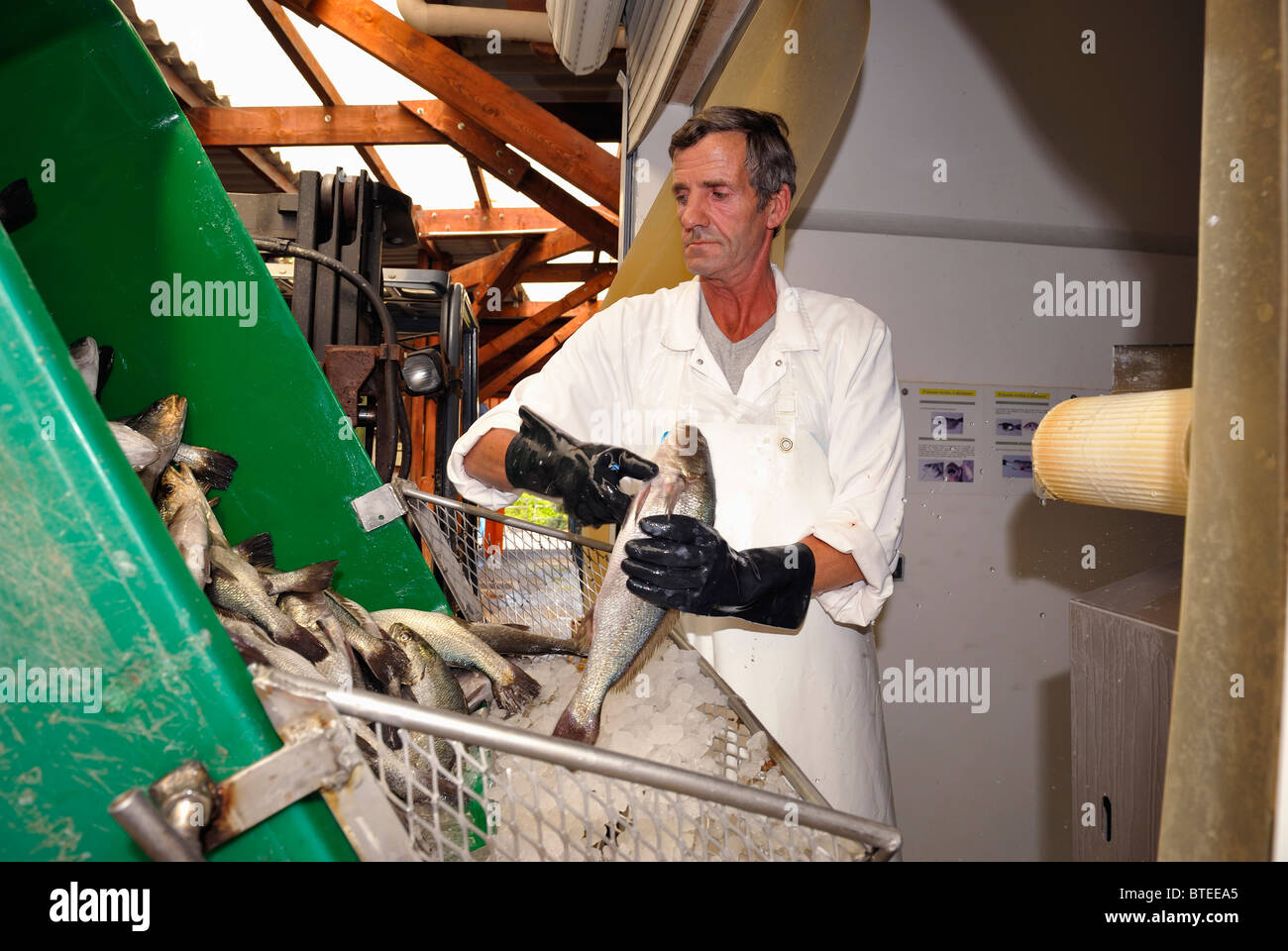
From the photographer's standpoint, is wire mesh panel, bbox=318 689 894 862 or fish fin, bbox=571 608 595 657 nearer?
wire mesh panel, bbox=318 689 894 862

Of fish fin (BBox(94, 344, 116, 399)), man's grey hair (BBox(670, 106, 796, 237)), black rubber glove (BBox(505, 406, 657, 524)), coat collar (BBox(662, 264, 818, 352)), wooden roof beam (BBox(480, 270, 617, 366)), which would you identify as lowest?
black rubber glove (BBox(505, 406, 657, 524))

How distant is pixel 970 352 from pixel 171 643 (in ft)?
8.97

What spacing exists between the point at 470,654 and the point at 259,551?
1.54ft

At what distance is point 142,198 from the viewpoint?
158 cm

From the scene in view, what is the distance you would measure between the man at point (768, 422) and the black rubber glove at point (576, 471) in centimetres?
3

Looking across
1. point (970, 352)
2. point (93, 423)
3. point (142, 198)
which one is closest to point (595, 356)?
point (142, 198)

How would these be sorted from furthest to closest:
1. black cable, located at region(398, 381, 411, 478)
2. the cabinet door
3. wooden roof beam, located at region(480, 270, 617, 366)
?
1. wooden roof beam, located at region(480, 270, 617, 366)
2. black cable, located at region(398, 381, 411, 478)
3. the cabinet door

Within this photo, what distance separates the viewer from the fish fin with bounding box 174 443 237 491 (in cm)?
151

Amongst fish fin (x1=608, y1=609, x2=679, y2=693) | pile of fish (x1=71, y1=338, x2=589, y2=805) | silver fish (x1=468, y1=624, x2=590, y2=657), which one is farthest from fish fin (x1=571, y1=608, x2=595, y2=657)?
fish fin (x1=608, y1=609, x2=679, y2=693)

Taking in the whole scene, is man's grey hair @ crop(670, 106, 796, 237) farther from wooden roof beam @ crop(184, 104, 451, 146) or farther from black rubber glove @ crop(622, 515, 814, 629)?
wooden roof beam @ crop(184, 104, 451, 146)

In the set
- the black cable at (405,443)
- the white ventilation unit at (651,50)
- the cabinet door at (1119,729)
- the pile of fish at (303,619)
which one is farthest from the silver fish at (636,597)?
the white ventilation unit at (651,50)

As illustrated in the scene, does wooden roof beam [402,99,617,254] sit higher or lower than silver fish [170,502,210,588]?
higher

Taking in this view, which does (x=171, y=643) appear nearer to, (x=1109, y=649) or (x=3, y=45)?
(x=1109, y=649)

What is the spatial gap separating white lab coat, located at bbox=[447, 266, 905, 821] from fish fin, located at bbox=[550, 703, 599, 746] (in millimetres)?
544
